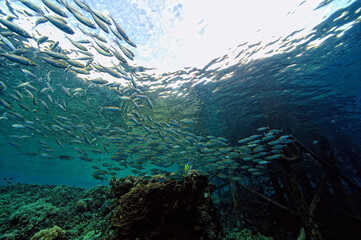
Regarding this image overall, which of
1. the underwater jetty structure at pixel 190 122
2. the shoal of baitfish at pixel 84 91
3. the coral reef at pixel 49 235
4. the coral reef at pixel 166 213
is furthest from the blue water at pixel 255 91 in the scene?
the coral reef at pixel 166 213

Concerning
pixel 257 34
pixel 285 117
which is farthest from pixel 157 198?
pixel 285 117

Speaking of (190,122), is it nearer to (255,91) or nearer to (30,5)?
(255,91)

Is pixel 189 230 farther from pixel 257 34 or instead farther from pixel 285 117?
pixel 285 117

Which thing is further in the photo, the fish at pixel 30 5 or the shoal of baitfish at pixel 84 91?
the shoal of baitfish at pixel 84 91

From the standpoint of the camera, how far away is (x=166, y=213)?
135 inches

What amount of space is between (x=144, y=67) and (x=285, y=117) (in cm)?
1504

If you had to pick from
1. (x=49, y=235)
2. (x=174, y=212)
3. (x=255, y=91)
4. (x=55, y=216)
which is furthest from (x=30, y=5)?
(x=255, y=91)

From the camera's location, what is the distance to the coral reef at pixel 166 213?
10.8 feet

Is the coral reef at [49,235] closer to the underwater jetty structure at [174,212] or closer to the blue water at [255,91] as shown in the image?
the underwater jetty structure at [174,212]

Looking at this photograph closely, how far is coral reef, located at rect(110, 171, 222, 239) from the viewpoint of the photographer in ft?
10.8

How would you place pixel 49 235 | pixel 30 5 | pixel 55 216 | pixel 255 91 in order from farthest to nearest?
pixel 255 91 < pixel 55 216 < pixel 30 5 < pixel 49 235

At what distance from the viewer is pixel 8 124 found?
17.4 m

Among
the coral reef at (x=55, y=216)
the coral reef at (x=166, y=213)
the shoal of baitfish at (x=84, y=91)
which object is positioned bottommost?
the coral reef at (x=55, y=216)

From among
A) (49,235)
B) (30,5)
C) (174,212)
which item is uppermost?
(30,5)
